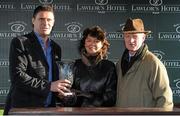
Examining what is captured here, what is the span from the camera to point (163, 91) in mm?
2701

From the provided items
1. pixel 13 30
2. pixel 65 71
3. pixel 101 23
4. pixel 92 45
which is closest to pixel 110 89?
pixel 92 45

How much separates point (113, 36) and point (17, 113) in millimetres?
3591

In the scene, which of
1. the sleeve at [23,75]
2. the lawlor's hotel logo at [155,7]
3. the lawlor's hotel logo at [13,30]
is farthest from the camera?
the lawlor's hotel logo at [155,7]

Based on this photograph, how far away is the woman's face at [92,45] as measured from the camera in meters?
2.80

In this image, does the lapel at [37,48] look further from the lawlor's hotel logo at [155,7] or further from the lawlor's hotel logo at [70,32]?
the lawlor's hotel logo at [155,7]

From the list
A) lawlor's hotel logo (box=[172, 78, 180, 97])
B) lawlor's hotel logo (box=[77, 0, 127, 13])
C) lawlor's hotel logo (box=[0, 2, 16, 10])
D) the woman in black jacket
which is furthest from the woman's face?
lawlor's hotel logo (box=[172, 78, 180, 97])

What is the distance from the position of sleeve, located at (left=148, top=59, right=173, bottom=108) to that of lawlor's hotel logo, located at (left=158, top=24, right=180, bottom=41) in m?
2.59

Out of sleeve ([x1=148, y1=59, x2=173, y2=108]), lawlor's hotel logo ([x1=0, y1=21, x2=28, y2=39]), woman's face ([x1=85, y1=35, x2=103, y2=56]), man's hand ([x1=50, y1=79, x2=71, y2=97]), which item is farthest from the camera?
lawlor's hotel logo ([x1=0, y1=21, x2=28, y2=39])

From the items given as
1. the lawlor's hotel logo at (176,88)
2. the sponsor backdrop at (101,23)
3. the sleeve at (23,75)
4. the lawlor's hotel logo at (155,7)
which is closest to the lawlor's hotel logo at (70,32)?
the sponsor backdrop at (101,23)

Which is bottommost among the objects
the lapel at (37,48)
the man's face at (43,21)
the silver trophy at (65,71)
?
the silver trophy at (65,71)

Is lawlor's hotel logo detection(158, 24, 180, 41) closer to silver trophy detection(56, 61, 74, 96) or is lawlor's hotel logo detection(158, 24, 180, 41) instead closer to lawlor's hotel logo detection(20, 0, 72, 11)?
lawlor's hotel logo detection(20, 0, 72, 11)

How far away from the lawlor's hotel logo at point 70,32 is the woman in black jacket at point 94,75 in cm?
231

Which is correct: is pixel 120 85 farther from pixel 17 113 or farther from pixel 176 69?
pixel 176 69

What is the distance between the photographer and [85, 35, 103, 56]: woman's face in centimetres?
280
